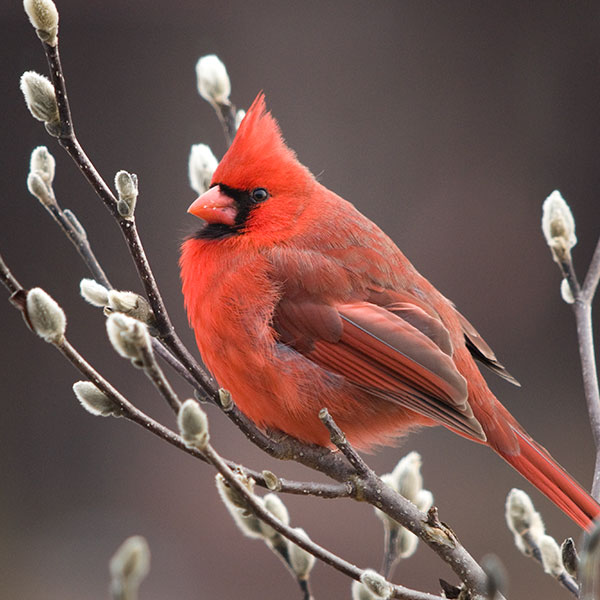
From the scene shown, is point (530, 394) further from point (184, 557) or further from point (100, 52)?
point (100, 52)

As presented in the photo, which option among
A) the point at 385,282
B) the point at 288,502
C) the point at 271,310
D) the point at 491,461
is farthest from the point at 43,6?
the point at 491,461

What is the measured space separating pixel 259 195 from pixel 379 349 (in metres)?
0.52

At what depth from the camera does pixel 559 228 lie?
5.70 feet

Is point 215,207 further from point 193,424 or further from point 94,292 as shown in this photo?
point 193,424

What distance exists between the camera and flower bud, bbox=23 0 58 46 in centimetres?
120

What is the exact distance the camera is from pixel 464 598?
1.32m

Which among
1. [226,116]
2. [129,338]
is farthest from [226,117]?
[129,338]

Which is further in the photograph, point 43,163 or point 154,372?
point 43,163

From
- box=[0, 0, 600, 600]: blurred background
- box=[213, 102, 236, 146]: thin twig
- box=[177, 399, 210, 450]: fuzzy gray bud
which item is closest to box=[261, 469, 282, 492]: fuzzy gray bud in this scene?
box=[177, 399, 210, 450]: fuzzy gray bud

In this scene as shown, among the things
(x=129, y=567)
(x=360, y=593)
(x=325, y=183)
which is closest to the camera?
(x=129, y=567)

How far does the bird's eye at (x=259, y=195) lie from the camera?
86.9 inches

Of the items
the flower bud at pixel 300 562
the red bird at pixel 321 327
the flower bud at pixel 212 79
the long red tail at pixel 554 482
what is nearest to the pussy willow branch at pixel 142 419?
the flower bud at pixel 300 562

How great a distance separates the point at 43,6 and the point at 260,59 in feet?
10.8

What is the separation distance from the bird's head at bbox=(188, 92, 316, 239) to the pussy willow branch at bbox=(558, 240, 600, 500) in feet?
2.34
